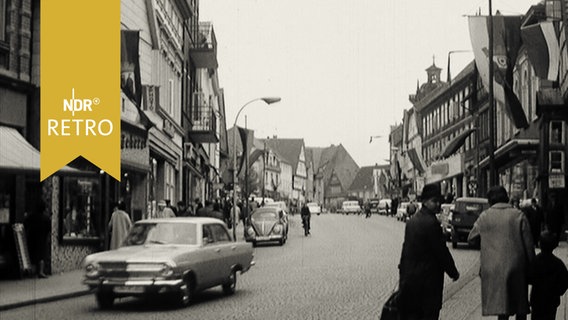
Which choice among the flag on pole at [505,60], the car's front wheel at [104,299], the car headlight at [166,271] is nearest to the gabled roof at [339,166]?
the flag on pole at [505,60]

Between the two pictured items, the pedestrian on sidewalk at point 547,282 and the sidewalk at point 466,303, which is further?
the sidewalk at point 466,303

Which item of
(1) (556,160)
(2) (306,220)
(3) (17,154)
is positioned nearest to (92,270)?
(3) (17,154)

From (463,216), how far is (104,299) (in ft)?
64.0

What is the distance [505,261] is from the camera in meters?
9.37

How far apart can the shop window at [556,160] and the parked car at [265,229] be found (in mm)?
11355

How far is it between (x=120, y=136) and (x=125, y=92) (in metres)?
1.39

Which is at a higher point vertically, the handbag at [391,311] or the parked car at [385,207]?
the handbag at [391,311]

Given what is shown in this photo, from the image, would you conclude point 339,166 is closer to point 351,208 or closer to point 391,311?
point 351,208

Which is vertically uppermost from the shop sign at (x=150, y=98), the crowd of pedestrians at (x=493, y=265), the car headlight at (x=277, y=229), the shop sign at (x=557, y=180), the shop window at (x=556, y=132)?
the shop sign at (x=150, y=98)

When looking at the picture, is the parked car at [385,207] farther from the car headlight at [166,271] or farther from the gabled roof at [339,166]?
the gabled roof at [339,166]

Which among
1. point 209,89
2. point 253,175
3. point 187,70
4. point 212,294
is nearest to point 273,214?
point 187,70

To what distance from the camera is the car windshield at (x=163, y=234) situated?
15547 mm

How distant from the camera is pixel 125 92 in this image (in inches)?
998

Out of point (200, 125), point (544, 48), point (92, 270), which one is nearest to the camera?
point (92, 270)
